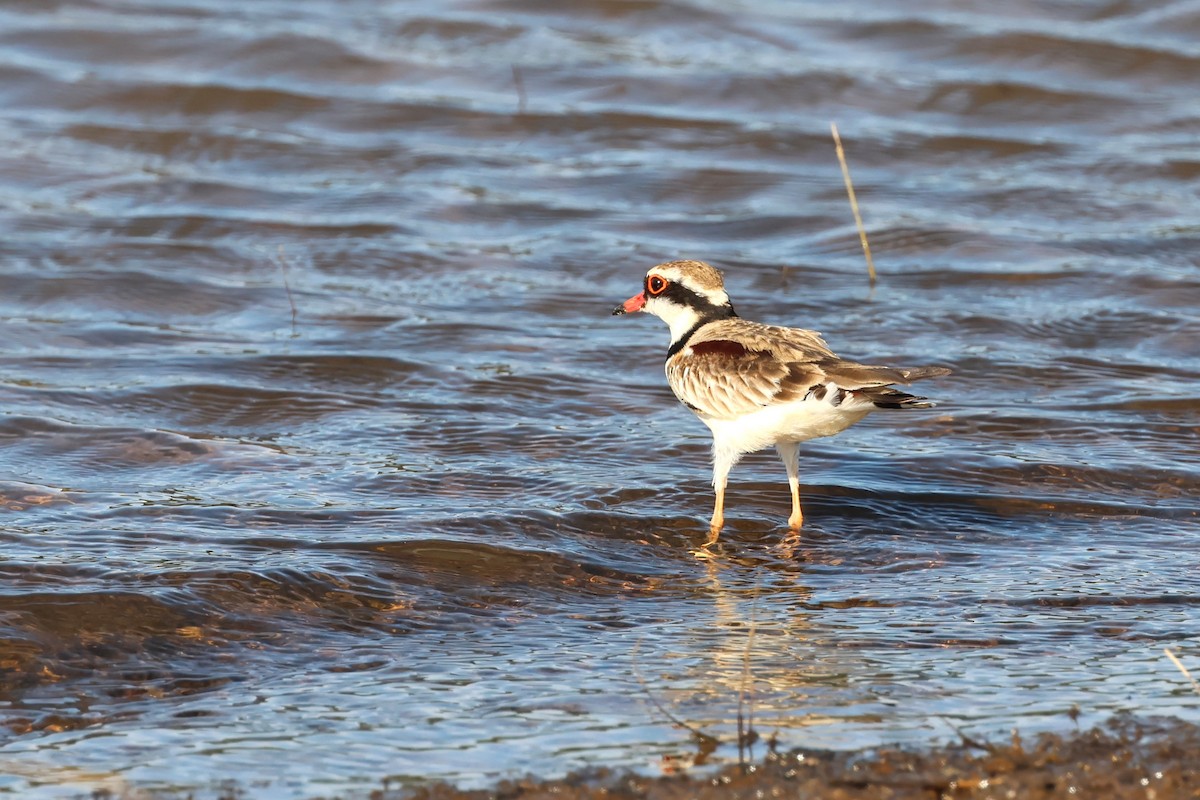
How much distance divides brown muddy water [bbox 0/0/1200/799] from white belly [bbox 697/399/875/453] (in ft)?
1.38

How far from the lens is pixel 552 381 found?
9.76 m

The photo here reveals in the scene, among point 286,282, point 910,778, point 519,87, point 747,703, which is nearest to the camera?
point 910,778

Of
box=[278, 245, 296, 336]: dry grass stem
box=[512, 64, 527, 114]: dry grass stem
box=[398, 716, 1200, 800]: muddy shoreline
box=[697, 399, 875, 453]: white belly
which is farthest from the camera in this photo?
box=[512, 64, 527, 114]: dry grass stem

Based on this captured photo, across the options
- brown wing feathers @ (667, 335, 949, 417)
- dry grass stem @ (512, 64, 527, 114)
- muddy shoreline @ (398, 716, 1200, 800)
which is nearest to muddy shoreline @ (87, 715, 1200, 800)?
muddy shoreline @ (398, 716, 1200, 800)

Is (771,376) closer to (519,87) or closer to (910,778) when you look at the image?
(910,778)

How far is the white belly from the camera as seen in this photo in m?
7.07

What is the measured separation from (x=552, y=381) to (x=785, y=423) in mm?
2754

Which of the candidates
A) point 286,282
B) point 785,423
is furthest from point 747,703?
point 286,282

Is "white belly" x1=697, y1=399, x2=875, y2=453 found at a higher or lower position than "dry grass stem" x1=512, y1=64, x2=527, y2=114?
lower

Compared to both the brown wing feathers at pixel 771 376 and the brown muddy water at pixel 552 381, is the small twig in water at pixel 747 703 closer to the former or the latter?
the brown muddy water at pixel 552 381

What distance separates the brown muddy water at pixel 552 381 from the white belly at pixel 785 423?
0.42 metres

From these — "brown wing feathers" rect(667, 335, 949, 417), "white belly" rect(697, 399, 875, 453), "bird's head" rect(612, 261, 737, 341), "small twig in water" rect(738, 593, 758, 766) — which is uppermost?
"bird's head" rect(612, 261, 737, 341)

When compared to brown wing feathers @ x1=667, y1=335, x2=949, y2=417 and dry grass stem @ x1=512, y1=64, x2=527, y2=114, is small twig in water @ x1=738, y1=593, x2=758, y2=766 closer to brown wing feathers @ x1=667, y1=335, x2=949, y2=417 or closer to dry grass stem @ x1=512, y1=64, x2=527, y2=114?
brown wing feathers @ x1=667, y1=335, x2=949, y2=417

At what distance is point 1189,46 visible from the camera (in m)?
16.9
